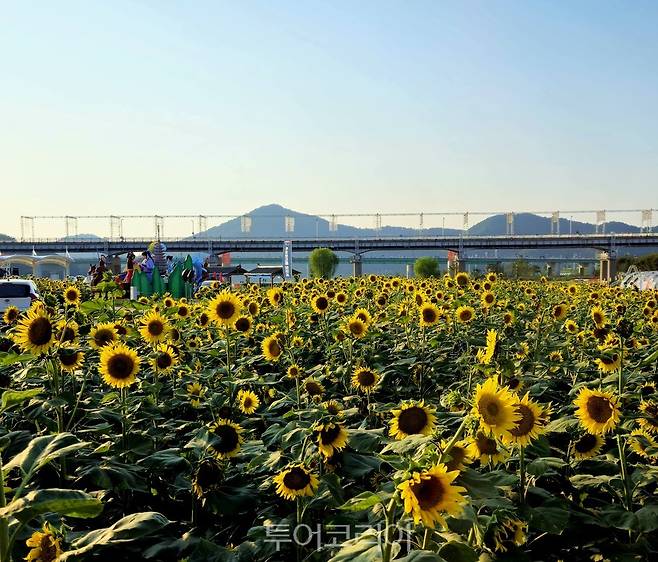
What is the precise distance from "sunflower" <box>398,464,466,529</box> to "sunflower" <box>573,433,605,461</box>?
1.70 m

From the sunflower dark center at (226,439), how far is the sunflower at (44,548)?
3.93 feet

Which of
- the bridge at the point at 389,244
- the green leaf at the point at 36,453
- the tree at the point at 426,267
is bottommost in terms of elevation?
the green leaf at the point at 36,453

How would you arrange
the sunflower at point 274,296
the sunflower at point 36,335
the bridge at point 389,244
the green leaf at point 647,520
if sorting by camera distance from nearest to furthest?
the green leaf at point 647,520 < the sunflower at point 36,335 < the sunflower at point 274,296 < the bridge at point 389,244

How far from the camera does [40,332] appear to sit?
3814 millimetres

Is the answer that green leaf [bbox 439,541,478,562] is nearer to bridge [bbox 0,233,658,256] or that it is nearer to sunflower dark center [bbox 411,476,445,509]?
sunflower dark center [bbox 411,476,445,509]

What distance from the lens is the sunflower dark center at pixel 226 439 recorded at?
10.8 ft

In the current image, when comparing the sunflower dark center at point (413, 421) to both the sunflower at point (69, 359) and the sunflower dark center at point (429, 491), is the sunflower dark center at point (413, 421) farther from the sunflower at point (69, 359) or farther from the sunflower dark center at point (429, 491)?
the sunflower at point (69, 359)

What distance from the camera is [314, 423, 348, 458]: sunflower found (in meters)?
2.76

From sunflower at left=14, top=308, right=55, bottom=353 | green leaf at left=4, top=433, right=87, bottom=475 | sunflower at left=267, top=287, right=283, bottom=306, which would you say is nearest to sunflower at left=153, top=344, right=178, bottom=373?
sunflower at left=14, top=308, right=55, bottom=353

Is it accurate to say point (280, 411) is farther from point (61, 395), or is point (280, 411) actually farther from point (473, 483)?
point (473, 483)

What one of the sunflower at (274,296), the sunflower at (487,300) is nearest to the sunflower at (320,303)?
the sunflower at (274,296)

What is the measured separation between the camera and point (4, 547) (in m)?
1.71

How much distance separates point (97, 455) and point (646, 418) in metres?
2.87

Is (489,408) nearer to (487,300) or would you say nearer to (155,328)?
(155,328)
